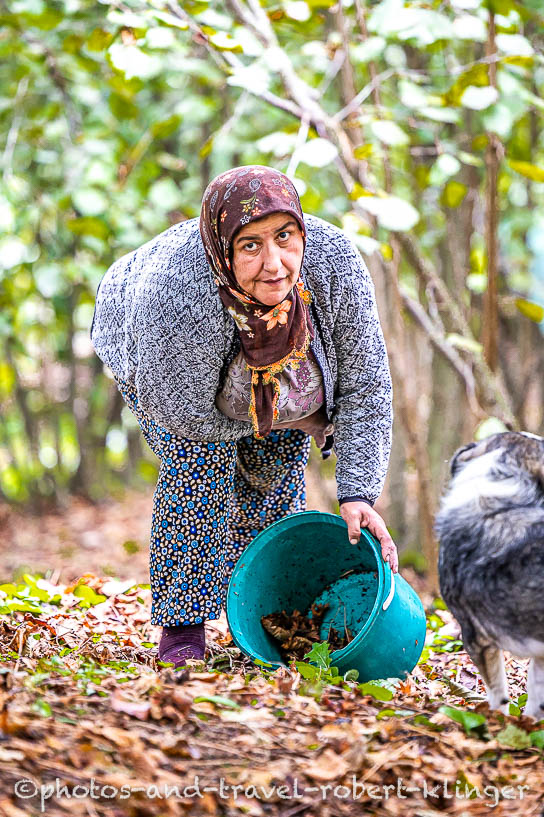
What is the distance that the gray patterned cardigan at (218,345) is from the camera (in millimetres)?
3072

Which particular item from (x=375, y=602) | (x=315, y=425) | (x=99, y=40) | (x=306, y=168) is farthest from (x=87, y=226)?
(x=375, y=602)

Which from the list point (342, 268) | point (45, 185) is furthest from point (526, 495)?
point (45, 185)

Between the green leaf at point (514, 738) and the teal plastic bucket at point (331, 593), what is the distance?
2.19 ft

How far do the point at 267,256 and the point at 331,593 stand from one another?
158 centimetres

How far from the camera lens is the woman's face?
2871 mm

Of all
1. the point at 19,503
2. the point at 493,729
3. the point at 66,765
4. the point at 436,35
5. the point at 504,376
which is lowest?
the point at 19,503

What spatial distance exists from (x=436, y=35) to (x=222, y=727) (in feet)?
9.76

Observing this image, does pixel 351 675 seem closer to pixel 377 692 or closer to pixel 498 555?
pixel 377 692

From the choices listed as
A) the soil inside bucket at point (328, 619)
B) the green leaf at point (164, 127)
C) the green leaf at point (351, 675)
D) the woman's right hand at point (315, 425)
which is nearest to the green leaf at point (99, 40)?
the green leaf at point (164, 127)

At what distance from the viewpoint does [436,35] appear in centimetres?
396

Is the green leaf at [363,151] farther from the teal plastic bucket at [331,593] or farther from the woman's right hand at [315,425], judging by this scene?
the teal plastic bucket at [331,593]

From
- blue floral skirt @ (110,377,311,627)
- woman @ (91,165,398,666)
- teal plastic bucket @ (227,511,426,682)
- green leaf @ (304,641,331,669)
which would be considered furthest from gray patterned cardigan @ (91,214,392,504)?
green leaf @ (304,641,331,669)

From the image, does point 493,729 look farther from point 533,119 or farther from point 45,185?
point 45,185

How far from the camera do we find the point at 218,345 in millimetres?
3096
